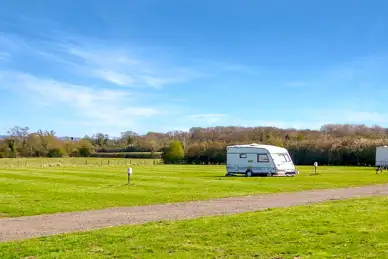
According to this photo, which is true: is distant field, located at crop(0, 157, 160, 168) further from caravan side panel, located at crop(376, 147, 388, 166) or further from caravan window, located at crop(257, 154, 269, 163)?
caravan side panel, located at crop(376, 147, 388, 166)

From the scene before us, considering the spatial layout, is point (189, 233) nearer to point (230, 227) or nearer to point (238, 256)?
point (230, 227)

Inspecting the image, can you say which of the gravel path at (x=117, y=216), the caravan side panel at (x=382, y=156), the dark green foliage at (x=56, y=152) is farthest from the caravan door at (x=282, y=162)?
the dark green foliage at (x=56, y=152)

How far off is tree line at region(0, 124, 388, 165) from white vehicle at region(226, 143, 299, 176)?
128ft

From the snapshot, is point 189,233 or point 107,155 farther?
point 107,155

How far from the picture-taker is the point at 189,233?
12.2 metres

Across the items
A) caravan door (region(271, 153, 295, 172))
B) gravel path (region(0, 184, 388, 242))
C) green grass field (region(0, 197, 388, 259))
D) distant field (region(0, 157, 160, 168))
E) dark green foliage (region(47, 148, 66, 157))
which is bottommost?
gravel path (region(0, 184, 388, 242))

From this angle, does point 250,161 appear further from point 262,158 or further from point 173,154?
point 173,154

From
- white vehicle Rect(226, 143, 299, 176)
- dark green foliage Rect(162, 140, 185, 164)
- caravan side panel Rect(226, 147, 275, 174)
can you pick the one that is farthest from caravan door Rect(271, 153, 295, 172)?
dark green foliage Rect(162, 140, 185, 164)

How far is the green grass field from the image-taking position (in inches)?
384

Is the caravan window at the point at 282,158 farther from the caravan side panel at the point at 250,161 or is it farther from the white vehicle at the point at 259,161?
the caravan side panel at the point at 250,161

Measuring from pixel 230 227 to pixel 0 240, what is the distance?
572 centimetres

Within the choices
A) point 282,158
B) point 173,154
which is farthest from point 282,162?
point 173,154

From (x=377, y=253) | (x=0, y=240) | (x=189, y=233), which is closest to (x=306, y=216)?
(x=189, y=233)

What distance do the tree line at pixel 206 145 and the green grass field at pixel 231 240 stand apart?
2717 inches
